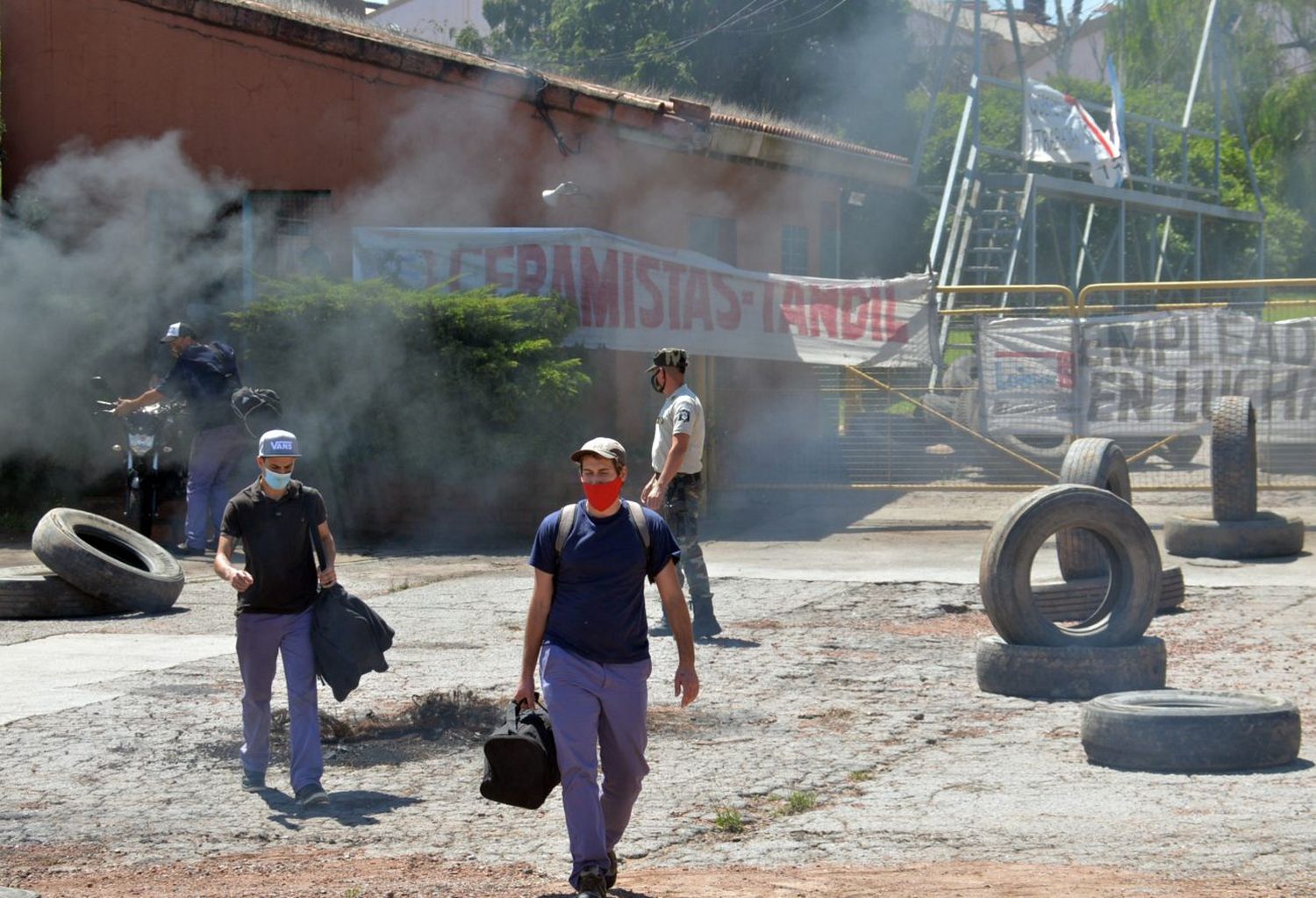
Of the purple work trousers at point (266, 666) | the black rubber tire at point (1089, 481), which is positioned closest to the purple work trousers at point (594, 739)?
the purple work trousers at point (266, 666)

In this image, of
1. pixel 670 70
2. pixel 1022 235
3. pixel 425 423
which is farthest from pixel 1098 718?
pixel 670 70

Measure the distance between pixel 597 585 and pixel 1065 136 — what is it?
21.0 meters

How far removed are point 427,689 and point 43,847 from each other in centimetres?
276

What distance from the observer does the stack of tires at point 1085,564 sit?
951 cm

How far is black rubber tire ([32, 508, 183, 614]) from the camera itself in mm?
10609

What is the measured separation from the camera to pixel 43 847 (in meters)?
5.50

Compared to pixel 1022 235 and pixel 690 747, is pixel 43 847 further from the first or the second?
pixel 1022 235

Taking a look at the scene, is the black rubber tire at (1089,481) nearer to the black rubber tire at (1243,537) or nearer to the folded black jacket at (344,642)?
the black rubber tire at (1243,537)

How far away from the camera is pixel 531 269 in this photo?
15609 millimetres

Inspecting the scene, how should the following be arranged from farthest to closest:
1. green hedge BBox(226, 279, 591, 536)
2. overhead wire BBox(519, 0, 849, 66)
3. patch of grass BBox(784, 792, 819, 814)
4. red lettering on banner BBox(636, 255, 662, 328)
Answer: overhead wire BBox(519, 0, 849, 66), red lettering on banner BBox(636, 255, 662, 328), green hedge BBox(226, 279, 591, 536), patch of grass BBox(784, 792, 819, 814)

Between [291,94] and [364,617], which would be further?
[291,94]

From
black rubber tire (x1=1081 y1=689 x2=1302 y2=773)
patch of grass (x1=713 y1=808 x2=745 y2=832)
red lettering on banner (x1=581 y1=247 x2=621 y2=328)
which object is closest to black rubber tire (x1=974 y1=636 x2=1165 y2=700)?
black rubber tire (x1=1081 y1=689 x2=1302 y2=773)

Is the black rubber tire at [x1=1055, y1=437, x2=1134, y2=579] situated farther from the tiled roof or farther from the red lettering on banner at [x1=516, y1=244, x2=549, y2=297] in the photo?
the tiled roof

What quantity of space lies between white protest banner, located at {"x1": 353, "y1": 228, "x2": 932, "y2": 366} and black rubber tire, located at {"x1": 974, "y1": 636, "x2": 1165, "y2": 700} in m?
8.09
